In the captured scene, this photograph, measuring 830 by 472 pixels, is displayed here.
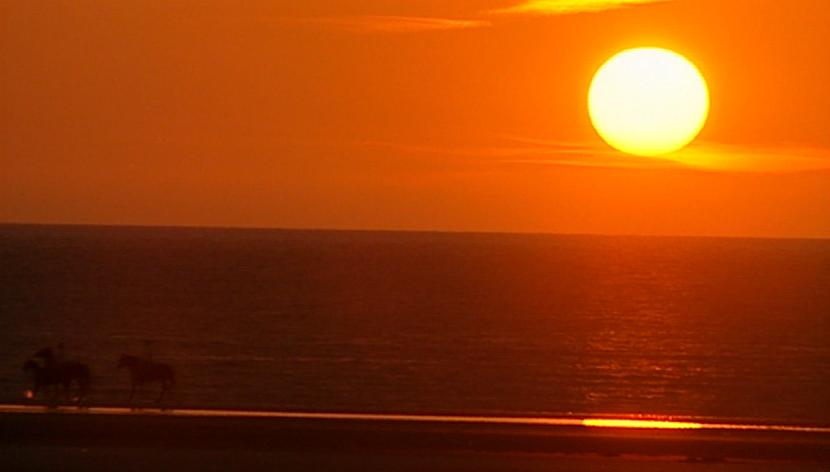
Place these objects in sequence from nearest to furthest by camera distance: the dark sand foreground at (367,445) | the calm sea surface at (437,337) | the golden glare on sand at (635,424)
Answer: the dark sand foreground at (367,445)
the golden glare on sand at (635,424)
the calm sea surface at (437,337)

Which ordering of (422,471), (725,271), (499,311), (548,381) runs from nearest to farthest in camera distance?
(422,471) → (548,381) → (499,311) → (725,271)

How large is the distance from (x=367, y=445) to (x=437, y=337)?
53211mm

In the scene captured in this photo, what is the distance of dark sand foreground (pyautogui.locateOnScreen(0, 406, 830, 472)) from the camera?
14.8m

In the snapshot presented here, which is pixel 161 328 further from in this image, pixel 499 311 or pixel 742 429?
pixel 742 429

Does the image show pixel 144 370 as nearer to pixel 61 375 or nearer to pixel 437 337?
pixel 61 375

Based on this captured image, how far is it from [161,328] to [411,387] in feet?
90.2

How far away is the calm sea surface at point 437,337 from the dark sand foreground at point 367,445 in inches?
172

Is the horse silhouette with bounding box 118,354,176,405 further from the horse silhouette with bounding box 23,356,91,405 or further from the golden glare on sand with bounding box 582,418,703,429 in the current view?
the golden glare on sand with bounding box 582,418,703,429

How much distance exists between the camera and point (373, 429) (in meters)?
16.3

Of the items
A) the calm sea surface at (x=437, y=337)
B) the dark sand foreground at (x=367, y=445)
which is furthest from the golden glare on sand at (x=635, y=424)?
the calm sea surface at (x=437, y=337)

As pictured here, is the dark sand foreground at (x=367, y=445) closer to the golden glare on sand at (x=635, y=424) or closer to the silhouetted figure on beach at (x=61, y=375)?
the golden glare on sand at (x=635, y=424)

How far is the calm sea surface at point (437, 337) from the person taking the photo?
44.6 m

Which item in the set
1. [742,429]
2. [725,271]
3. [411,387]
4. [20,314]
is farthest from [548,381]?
[725,271]

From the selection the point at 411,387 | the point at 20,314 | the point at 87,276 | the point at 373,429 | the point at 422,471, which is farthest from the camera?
the point at 87,276
